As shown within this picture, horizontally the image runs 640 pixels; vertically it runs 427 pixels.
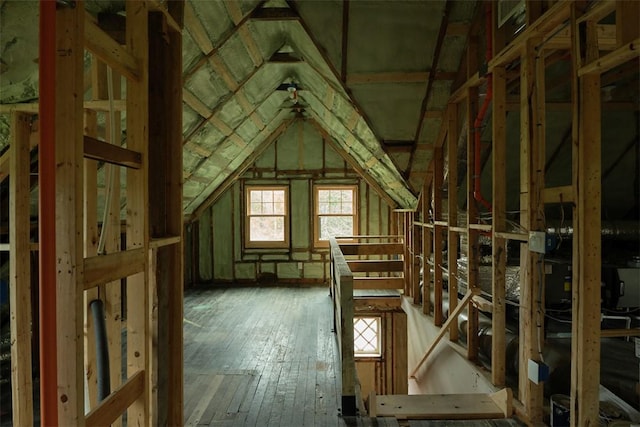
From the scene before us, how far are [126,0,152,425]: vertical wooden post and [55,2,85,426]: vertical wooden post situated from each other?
44cm

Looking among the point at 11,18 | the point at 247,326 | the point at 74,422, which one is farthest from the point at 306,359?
the point at 11,18

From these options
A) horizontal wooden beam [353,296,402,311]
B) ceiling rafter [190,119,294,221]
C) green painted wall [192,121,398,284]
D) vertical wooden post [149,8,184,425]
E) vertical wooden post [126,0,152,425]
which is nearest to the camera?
vertical wooden post [126,0,152,425]

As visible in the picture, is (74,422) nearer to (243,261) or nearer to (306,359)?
(306,359)

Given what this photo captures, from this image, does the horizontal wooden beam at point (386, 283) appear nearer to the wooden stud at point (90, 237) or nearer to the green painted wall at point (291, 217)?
the green painted wall at point (291, 217)

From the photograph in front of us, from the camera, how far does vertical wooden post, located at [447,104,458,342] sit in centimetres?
371

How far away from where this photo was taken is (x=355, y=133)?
491 centimetres

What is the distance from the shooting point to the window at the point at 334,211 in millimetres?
7801

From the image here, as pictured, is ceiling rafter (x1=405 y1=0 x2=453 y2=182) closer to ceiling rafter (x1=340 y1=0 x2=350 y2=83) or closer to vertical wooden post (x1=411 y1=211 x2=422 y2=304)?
ceiling rafter (x1=340 y1=0 x2=350 y2=83)

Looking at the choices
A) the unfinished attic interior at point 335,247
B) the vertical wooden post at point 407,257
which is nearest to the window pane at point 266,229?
the unfinished attic interior at point 335,247

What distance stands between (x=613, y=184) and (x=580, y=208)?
3752 mm

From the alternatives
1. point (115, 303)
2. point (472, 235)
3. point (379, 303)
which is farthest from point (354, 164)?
point (115, 303)

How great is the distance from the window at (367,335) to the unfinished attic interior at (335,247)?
0.26ft

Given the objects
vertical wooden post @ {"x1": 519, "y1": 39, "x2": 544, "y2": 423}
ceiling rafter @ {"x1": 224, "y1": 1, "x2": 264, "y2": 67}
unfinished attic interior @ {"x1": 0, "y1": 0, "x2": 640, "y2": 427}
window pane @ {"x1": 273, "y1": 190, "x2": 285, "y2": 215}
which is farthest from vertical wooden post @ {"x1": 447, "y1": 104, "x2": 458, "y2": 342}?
window pane @ {"x1": 273, "y1": 190, "x2": 285, "y2": 215}

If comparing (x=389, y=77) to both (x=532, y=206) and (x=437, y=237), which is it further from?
(x=532, y=206)
